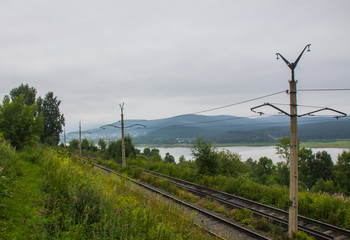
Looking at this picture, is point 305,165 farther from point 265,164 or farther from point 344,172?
point 265,164

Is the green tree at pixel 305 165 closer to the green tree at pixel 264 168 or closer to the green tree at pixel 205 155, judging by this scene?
the green tree at pixel 264 168

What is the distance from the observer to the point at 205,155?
18578 millimetres

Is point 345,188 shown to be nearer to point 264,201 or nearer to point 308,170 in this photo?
point 308,170

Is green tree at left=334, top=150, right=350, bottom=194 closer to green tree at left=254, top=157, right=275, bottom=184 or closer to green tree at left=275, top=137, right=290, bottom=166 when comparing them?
green tree at left=275, top=137, right=290, bottom=166

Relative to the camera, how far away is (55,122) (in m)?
50.7

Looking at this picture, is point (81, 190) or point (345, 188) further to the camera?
point (345, 188)

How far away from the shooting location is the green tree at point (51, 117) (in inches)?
1959

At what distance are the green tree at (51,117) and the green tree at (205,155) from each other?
41.3 metres

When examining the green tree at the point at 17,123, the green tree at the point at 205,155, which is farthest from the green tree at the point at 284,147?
the green tree at the point at 17,123

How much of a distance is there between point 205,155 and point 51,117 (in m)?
43.8

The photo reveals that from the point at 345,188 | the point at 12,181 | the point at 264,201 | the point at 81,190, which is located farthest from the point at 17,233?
the point at 345,188

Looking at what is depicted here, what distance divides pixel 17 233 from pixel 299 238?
336 inches

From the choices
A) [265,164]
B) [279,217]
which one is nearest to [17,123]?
[279,217]

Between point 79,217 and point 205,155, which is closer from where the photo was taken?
point 79,217
